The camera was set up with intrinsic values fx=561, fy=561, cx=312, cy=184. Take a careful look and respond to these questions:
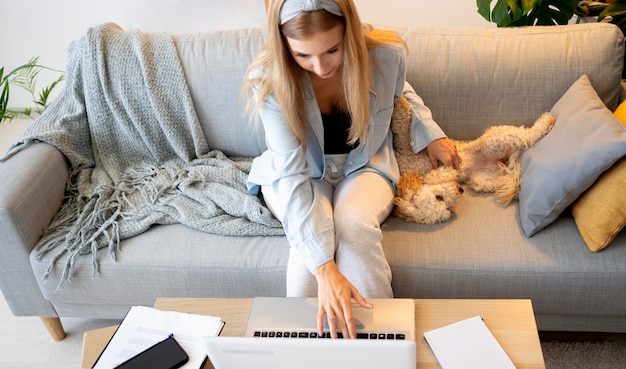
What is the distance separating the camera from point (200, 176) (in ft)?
5.75

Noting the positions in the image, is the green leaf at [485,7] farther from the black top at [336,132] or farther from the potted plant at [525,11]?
the black top at [336,132]

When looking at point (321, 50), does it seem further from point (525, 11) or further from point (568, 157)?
point (525, 11)

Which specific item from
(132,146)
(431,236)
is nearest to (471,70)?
(431,236)

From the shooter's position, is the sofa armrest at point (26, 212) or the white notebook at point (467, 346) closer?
the white notebook at point (467, 346)

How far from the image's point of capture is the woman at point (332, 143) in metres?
1.21

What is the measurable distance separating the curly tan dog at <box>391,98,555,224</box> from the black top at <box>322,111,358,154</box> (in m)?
0.20

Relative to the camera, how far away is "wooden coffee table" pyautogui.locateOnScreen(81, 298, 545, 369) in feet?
3.53

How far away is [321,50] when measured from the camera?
4.01 feet

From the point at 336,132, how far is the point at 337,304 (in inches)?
22.2

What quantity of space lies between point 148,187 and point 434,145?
2.91 feet

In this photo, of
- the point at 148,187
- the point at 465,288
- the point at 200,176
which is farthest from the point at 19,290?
the point at 465,288

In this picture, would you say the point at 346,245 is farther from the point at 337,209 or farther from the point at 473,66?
the point at 473,66

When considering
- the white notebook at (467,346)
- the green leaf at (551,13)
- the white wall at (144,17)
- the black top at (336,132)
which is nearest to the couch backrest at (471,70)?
the green leaf at (551,13)

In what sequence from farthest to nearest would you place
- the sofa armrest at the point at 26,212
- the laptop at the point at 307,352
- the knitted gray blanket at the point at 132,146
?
the knitted gray blanket at the point at 132,146 → the sofa armrest at the point at 26,212 → the laptop at the point at 307,352
